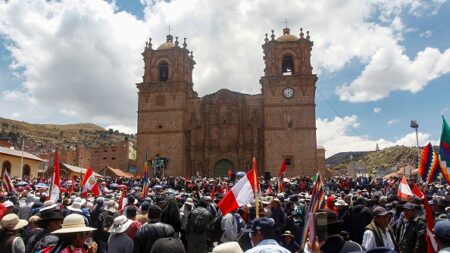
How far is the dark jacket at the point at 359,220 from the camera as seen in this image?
8133 mm

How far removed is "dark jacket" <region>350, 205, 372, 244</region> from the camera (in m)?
8.13

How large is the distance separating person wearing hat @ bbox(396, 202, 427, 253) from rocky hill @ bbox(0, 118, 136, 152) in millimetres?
108881

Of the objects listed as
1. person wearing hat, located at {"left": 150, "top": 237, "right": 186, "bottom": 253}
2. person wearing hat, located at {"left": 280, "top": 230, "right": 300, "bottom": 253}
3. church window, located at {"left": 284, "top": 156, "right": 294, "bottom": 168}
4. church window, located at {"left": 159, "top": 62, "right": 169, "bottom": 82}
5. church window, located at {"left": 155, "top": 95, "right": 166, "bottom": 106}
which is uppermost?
church window, located at {"left": 159, "top": 62, "right": 169, "bottom": 82}

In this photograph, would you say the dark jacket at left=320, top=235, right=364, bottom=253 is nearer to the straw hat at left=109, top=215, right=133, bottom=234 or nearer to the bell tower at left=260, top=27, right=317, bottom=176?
the straw hat at left=109, top=215, right=133, bottom=234

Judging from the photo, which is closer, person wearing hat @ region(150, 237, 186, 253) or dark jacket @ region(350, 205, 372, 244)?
person wearing hat @ region(150, 237, 186, 253)

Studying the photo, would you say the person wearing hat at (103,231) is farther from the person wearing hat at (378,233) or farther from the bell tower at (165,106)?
the bell tower at (165,106)

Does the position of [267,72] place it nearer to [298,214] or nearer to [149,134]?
[149,134]

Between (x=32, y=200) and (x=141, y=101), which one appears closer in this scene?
(x=32, y=200)

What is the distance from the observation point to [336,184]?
89.8 ft

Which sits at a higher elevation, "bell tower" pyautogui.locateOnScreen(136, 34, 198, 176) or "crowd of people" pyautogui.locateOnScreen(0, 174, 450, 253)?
"bell tower" pyautogui.locateOnScreen(136, 34, 198, 176)

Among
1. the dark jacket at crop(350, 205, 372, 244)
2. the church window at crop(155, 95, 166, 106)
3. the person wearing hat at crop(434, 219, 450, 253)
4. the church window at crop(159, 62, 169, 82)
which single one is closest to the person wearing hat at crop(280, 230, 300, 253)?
the dark jacket at crop(350, 205, 372, 244)

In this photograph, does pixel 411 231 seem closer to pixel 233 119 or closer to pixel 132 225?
pixel 132 225

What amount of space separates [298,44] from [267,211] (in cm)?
3622

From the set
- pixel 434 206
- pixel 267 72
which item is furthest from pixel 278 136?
pixel 434 206
